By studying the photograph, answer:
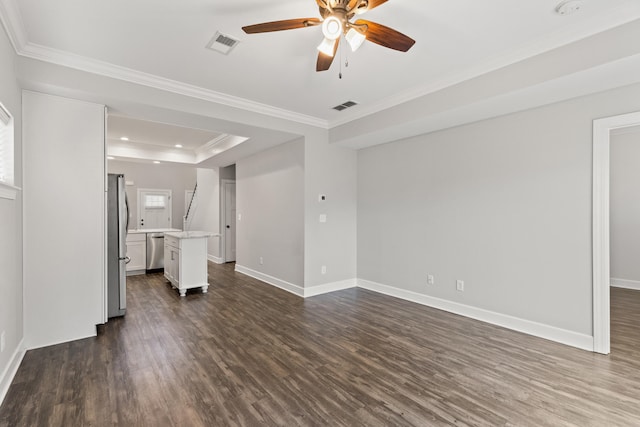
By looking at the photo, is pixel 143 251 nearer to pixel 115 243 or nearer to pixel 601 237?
pixel 115 243

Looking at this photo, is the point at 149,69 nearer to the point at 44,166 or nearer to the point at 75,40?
the point at 75,40

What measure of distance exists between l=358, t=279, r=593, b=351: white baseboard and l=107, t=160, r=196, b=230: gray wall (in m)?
7.24

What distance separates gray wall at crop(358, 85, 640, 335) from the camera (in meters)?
3.05

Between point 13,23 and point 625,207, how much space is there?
8.43 m

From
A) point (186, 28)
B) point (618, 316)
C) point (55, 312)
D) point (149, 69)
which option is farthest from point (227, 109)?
point (618, 316)

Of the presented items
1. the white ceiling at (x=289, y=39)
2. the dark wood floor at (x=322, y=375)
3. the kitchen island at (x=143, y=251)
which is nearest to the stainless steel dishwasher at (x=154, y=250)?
the kitchen island at (x=143, y=251)

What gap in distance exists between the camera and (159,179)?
393 inches

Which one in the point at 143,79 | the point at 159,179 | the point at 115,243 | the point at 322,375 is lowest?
the point at 322,375

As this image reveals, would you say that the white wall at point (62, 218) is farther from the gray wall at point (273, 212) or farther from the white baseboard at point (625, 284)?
the white baseboard at point (625, 284)

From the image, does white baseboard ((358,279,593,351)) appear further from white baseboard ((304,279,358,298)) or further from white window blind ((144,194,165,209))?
white window blind ((144,194,165,209))

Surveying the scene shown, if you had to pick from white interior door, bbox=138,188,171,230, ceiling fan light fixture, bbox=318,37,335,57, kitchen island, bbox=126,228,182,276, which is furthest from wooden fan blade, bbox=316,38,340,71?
white interior door, bbox=138,188,171,230

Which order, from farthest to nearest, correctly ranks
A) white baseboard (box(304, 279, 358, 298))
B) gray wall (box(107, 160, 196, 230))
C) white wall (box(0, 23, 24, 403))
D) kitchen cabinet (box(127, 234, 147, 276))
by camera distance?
gray wall (box(107, 160, 196, 230))
kitchen cabinet (box(127, 234, 147, 276))
white baseboard (box(304, 279, 358, 298))
white wall (box(0, 23, 24, 403))

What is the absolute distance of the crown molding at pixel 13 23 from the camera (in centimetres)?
222

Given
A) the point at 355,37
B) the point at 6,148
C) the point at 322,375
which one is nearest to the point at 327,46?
the point at 355,37
